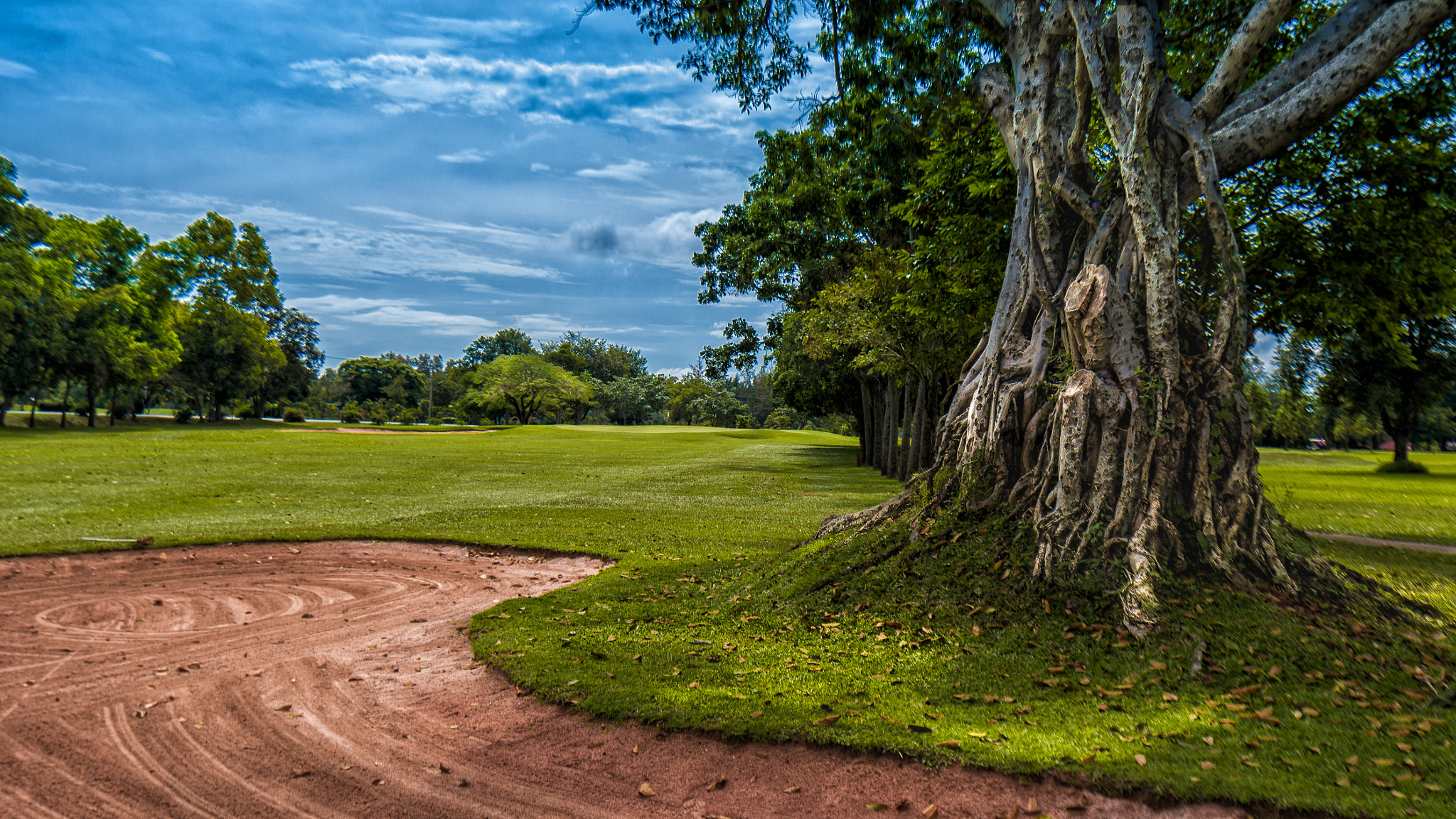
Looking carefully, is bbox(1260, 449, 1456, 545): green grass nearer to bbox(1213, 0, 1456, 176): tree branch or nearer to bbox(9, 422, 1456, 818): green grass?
bbox(9, 422, 1456, 818): green grass

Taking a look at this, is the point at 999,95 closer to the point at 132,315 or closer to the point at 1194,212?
the point at 1194,212

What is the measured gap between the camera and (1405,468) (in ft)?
106

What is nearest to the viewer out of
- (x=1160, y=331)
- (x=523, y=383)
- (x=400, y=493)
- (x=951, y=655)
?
(x=951, y=655)

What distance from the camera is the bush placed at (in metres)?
31.9

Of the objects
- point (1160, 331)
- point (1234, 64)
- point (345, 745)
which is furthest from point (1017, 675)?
point (1234, 64)

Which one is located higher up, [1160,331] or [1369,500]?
[1160,331]

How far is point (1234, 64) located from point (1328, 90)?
88cm

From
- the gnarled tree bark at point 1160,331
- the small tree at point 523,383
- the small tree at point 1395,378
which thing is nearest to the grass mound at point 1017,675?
the gnarled tree bark at point 1160,331

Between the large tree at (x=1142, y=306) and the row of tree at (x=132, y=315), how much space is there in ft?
169

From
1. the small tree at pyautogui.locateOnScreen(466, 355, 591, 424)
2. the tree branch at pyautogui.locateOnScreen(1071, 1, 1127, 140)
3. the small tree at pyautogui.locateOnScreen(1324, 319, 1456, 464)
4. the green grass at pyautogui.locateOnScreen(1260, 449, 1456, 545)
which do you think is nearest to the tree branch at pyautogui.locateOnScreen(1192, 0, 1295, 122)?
the tree branch at pyautogui.locateOnScreen(1071, 1, 1127, 140)

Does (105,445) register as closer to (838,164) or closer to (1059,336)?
(838,164)

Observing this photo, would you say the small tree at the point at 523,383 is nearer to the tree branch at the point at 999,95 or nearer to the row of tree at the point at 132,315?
the row of tree at the point at 132,315

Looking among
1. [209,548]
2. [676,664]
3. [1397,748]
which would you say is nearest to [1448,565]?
[1397,748]

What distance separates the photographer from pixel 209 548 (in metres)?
10.8
